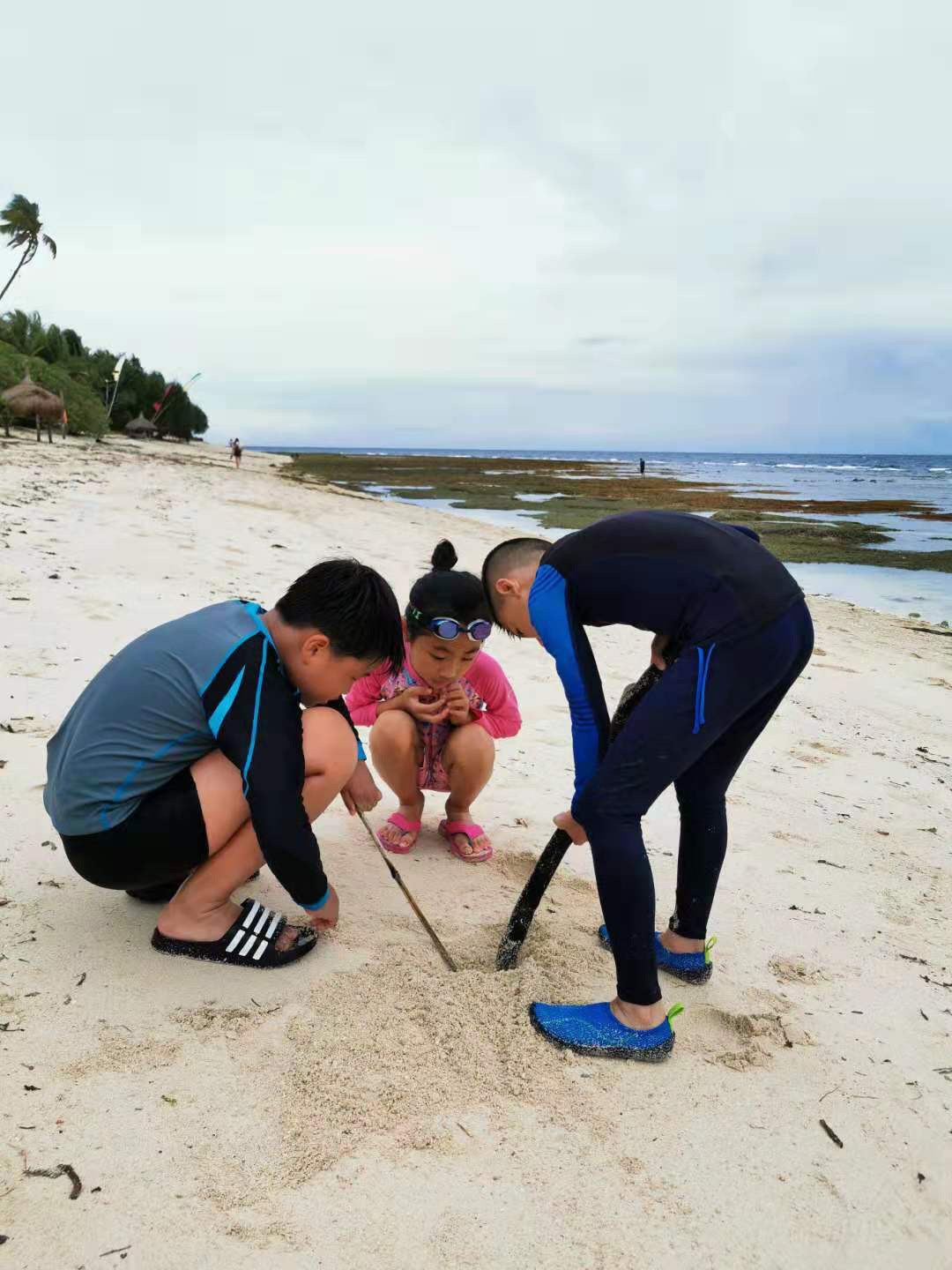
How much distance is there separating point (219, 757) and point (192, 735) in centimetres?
10

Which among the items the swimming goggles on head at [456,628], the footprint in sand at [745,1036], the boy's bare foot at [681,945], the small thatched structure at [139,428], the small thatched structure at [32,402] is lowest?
the footprint in sand at [745,1036]

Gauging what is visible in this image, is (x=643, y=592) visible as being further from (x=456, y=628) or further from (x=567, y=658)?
(x=456, y=628)

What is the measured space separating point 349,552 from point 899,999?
24.2 ft

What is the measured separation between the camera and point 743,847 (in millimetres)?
3004

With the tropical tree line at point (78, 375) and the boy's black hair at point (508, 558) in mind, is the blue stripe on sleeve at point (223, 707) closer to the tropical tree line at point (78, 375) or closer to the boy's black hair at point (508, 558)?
the boy's black hair at point (508, 558)

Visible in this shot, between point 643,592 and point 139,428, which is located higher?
point 139,428

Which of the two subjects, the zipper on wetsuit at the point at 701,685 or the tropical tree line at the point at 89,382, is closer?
the zipper on wetsuit at the point at 701,685

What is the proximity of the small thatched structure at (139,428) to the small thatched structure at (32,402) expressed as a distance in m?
19.5

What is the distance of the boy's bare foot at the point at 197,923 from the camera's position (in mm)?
2033

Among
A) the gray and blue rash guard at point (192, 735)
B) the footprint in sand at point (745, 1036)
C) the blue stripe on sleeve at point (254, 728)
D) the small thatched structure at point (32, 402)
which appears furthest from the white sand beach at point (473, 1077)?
the small thatched structure at point (32, 402)

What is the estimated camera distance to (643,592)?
78.8 inches

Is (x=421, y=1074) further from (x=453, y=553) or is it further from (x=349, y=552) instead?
(x=349, y=552)

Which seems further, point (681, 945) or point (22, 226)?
point (22, 226)

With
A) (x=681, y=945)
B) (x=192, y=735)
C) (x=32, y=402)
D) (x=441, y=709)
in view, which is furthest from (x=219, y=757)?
(x=32, y=402)
